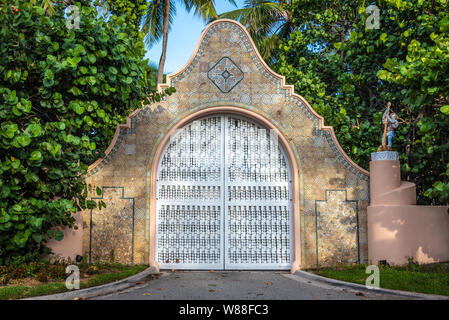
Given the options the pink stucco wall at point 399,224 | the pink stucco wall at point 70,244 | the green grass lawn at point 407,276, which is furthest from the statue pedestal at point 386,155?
the pink stucco wall at point 70,244

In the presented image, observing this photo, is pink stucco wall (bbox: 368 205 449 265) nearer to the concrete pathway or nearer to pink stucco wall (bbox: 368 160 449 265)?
pink stucco wall (bbox: 368 160 449 265)

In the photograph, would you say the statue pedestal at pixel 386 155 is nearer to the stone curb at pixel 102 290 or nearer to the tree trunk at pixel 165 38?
the stone curb at pixel 102 290

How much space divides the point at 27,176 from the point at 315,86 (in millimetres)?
9087

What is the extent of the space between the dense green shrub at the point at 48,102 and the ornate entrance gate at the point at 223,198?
2.18 metres

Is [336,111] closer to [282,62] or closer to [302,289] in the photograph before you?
[282,62]

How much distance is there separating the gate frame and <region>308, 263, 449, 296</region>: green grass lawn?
2.77 ft

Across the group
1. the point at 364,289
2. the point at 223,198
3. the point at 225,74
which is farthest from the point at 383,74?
the point at 223,198

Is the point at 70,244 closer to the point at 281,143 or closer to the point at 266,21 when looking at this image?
the point at 281,143

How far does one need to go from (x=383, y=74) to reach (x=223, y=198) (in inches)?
174

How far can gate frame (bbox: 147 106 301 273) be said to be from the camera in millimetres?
9820

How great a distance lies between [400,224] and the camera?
923 centimetres

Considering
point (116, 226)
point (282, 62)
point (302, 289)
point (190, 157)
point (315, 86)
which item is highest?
point (282, 62)

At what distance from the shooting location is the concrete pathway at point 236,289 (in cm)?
689
